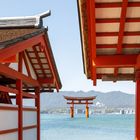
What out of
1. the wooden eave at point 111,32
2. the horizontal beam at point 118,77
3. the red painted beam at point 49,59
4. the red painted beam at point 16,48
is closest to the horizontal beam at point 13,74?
the red painted beam at point 16,48

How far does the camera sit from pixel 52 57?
37.2ft

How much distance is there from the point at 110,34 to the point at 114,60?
2.61 ft

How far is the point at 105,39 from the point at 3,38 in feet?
7.73

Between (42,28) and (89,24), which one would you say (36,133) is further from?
(89,24)

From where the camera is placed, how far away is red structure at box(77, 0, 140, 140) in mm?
5758

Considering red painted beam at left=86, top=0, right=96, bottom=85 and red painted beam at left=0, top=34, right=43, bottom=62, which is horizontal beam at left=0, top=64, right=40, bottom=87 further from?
red painted beam at left=86, top=0, right=96, bottom=85

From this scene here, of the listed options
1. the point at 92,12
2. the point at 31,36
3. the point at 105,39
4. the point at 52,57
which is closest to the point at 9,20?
the point at 52,57

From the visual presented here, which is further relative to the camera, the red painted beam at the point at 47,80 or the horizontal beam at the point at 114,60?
the red painted beam at the point at 47,80

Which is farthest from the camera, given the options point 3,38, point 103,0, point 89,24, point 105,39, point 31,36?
point 31,36

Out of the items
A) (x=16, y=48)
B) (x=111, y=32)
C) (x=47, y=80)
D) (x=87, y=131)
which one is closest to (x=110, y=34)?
(x=111, y=32)

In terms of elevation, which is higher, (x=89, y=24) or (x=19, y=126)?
(x=89, y=24)

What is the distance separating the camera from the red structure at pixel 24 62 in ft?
27.1

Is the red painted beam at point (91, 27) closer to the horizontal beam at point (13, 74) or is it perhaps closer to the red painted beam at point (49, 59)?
the horizontal beam at point (13, 74)

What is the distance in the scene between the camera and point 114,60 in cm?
731
